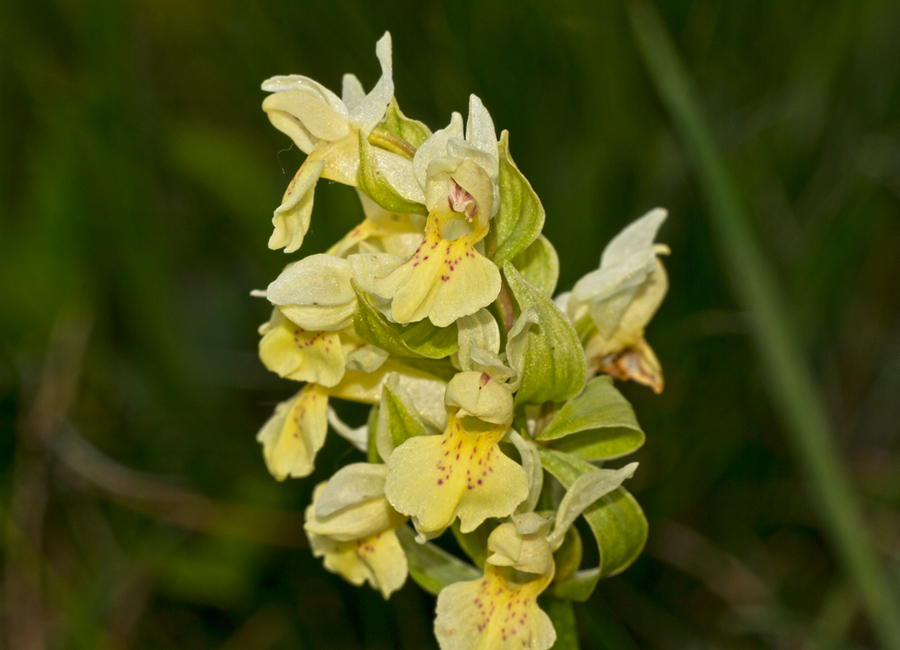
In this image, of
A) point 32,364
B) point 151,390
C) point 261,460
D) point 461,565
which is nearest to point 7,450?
point 32,364

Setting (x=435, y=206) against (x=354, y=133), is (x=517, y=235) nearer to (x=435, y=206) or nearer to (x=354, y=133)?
(x=435, y=206)

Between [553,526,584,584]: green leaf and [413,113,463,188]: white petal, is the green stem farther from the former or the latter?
[413,113,463,188]: white petal

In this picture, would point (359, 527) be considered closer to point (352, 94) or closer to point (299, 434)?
point (299, 434)

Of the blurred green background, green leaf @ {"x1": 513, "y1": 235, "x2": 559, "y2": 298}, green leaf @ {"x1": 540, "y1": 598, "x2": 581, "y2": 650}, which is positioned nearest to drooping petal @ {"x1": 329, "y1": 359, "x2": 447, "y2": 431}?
green leaf @ {"x1": 513, "y1": 235, "x2": 559, "y2": 298}

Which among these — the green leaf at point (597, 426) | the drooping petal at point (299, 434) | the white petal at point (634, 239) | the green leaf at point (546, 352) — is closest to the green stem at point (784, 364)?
the white petal at point (634, 239)

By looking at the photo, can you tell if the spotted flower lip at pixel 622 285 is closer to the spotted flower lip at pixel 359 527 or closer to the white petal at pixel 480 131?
the white petal at pixel 480 131

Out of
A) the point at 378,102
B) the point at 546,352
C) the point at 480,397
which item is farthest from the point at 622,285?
the point at 378,102
